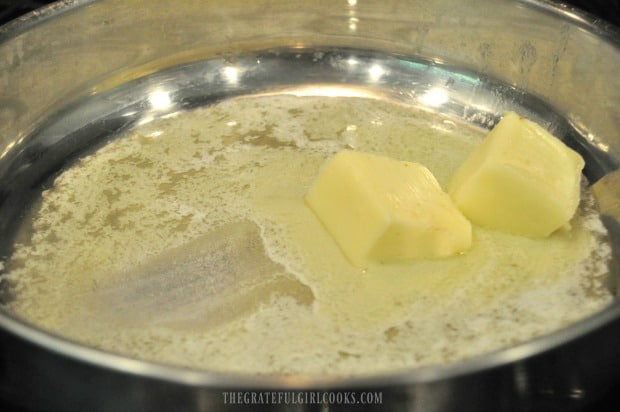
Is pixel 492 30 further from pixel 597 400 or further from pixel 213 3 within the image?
pixel 597 400

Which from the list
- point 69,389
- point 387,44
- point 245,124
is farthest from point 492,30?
point 69,389

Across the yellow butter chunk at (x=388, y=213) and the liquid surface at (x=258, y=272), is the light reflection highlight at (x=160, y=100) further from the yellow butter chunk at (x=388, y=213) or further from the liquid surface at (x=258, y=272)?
the yellow butter chunk at (x=388, y=213)

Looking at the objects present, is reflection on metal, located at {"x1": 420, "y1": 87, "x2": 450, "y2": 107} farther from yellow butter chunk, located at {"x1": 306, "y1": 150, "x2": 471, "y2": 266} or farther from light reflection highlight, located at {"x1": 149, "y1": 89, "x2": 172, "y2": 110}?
light reflection highlight, located at {"x1": 149, "y1": 89, "x2": 172, "y2": 110}

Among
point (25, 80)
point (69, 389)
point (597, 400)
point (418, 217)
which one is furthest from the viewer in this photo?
point (25, 80)

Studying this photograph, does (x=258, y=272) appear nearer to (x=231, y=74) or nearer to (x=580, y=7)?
(x=231, y=74)

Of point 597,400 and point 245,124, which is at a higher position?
point 245,124

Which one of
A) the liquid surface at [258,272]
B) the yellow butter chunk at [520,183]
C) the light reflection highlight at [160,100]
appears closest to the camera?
the liquid surface at [258,272]

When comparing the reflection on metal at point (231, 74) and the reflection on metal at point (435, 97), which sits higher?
the reflection on metal at point (231, 74)

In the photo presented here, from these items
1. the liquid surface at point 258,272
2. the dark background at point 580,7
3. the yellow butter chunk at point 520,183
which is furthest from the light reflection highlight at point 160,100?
the yellow butter chunk at point 520,183
